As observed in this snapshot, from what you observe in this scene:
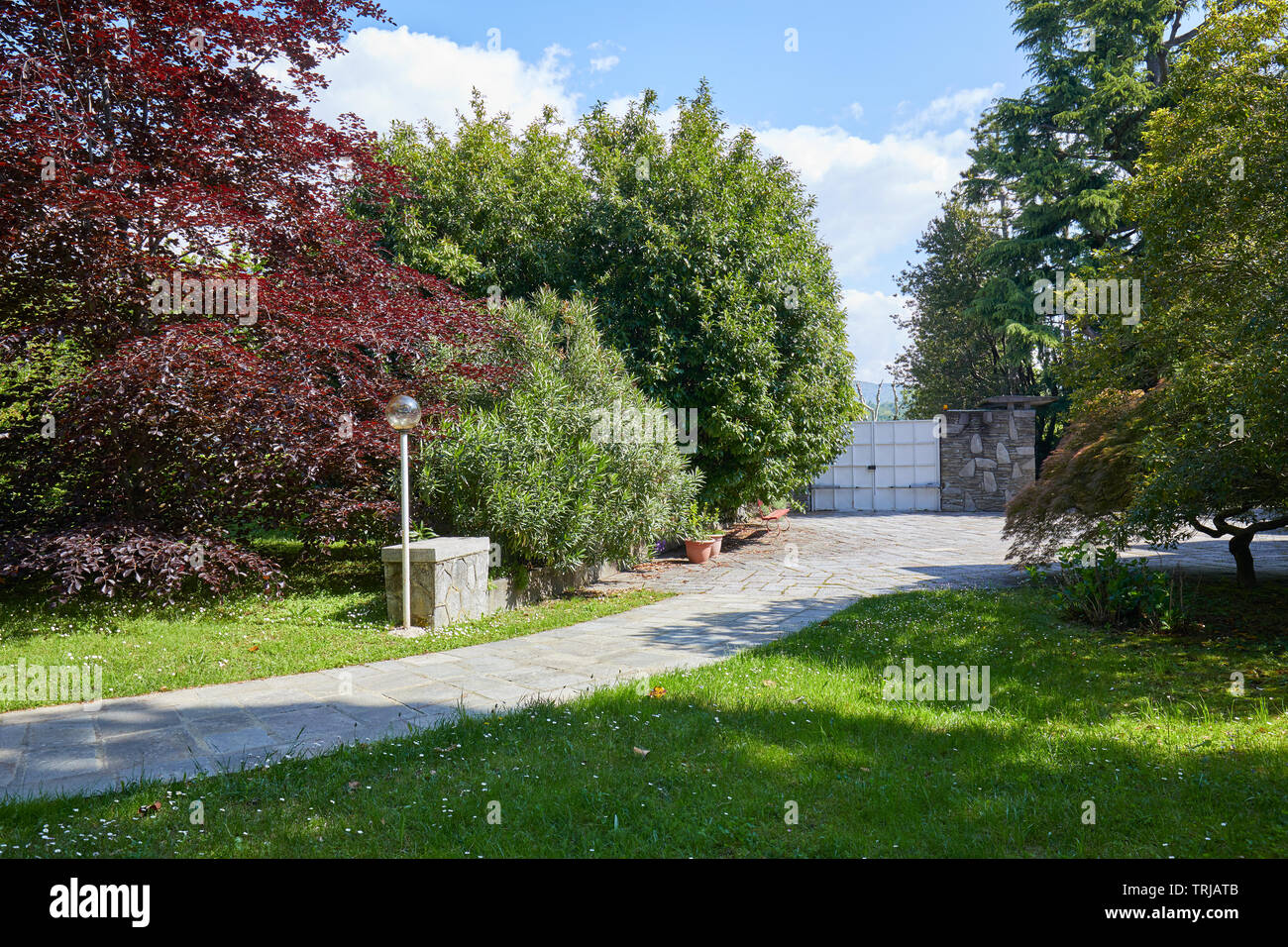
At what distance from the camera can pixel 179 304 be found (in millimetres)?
6129

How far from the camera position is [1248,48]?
546 centimetres

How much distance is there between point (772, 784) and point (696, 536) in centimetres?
722

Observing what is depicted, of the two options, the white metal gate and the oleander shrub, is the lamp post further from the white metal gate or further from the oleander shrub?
the white metal gate

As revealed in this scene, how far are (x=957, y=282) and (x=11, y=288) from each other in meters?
23.3

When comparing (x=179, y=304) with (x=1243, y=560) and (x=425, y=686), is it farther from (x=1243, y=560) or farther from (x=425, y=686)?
(x=1243, y=560)

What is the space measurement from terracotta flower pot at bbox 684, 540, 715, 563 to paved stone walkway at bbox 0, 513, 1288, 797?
1002 millimetres

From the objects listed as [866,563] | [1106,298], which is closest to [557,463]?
[866,563]

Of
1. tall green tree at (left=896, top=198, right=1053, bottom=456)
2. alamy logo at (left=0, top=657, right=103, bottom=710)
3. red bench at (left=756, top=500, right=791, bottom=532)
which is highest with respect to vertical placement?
tall green tree at (left=896, top=198, right=1053, bottom=456)

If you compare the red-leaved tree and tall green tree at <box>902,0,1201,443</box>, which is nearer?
the red-leaved tree

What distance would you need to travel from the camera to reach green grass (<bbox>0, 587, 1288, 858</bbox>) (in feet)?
7.97

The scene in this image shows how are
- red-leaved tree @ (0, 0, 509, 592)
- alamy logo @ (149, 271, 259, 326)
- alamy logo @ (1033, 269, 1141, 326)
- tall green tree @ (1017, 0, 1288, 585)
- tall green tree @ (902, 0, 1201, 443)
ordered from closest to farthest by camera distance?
tall green tree @ (1017, 0, 1288, 585)
red-leaved tree @ (0, 0, 509, 592)
alamy logo @ (149, 271, 259, 326)
alamy logo @ (1033, 269, 1141, 326)
tall green tree @ (902, 0, 1201, 443)
